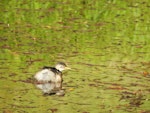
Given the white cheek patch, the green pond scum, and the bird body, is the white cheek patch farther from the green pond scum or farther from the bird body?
the green pond scum

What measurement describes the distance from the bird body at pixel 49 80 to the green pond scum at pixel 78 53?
13cm

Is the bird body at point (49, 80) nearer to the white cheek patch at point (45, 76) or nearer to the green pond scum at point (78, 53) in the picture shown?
the white cheek patch at point (45, 76)

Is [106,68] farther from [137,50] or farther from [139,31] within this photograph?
[139,31]

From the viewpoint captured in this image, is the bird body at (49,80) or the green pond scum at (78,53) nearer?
the green pond scum at (78,53)

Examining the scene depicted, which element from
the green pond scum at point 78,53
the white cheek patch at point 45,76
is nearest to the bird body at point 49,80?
the white cheek patch at point 45,76

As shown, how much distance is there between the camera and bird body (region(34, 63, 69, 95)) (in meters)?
8.54

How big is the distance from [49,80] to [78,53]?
182 centimetres

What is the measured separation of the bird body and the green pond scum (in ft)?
0.44

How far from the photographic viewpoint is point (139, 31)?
12.7m

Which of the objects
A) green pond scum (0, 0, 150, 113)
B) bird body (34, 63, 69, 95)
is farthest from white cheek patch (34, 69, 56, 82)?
green pond scum (0, 0, 150, 113)

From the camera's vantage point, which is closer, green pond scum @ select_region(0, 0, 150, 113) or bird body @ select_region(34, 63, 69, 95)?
green pond scum @ select_region(0, 0, 150, 113)

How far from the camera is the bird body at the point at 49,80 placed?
8538 millimetres

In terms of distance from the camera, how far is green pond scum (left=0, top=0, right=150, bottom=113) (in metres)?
7.89

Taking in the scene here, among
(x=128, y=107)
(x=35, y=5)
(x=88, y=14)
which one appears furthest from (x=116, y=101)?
(x=35, y=5)
